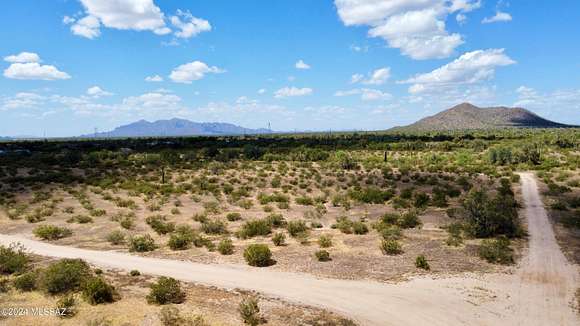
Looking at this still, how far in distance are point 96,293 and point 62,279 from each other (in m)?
1.93

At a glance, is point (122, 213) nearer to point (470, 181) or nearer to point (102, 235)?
point (102, 235)

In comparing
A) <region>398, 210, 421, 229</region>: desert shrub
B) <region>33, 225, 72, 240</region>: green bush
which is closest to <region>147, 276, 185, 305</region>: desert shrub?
<region>33, 225, 72, 240</region>: green bush

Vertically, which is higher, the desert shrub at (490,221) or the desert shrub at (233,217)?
the desert shrub at (490,221)

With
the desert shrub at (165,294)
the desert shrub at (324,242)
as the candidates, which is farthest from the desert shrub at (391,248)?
the desert shrub at (165,294)

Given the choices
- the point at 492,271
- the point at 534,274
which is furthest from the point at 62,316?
the point at 534,274

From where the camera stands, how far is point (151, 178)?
155ft

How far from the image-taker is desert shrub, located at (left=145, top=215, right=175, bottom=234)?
2360cm

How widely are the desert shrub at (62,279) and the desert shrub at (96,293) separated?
809 mm

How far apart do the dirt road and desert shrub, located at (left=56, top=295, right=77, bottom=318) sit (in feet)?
13.1

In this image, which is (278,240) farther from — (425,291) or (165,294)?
(425,291)

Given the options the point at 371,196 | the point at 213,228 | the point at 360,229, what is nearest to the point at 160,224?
the point at 213,228

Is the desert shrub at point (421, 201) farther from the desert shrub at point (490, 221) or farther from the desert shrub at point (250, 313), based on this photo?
the desert shrub at point (250, 313)

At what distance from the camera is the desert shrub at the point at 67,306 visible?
12294mm

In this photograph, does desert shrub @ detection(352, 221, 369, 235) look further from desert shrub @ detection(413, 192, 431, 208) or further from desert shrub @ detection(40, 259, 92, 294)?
desert shrub @ detection(40, 259, 92, 294)
